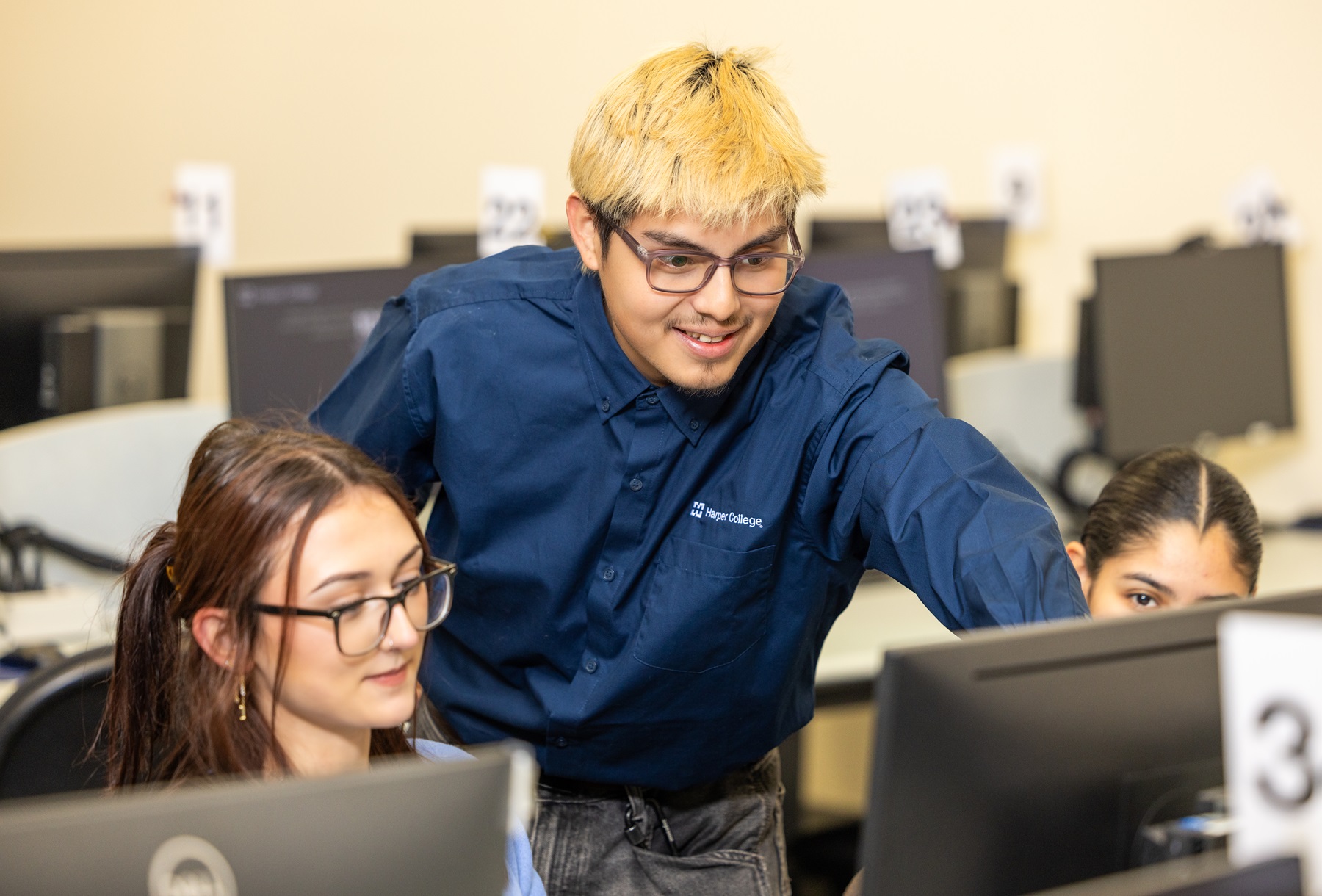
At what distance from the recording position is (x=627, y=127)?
1255mm

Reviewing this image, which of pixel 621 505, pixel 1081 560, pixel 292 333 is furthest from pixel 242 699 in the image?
pixel 292 333

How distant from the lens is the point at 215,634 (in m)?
1.16

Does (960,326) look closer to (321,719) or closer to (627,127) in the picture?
(627,127)

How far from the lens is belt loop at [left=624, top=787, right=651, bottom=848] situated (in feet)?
4.75

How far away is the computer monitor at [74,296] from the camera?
2.47 meters

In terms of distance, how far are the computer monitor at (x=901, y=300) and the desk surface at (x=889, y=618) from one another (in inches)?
16.7

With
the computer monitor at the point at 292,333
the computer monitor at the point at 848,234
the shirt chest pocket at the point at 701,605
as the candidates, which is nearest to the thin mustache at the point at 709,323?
the shirt chest pocket at the point at 701,605

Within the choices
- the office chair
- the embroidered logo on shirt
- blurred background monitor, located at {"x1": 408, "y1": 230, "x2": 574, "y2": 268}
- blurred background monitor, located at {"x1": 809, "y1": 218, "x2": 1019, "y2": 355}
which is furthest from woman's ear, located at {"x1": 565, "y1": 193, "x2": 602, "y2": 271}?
blurred background monitor, located at {"x1": 809, "y1": 218, "x2": 1019, "y2": 355}

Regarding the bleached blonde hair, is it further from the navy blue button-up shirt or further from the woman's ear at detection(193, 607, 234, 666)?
the woman's ear at detection(193, 607, 234, 666)

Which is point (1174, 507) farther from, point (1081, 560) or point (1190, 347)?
point (1190, 347)

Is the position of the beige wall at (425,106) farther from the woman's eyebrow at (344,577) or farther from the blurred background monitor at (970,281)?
the woman's eyebrow at (344,577)

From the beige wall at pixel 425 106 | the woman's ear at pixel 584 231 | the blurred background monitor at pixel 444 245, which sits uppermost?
the beige wall at pixel 425 106

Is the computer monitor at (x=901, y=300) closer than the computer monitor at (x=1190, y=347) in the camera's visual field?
Yes

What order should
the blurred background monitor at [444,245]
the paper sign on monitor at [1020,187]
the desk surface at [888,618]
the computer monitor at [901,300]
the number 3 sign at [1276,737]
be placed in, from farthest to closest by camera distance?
the paper sign on monitor at [1020,187], the blurred background monitor at [444,245], the computer monitor at [901,300], the desk surface at [888,618], the number 3 sign at [1276,737]
